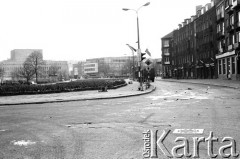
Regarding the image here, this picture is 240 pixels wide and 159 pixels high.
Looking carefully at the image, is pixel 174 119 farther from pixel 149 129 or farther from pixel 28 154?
pixel 28 154

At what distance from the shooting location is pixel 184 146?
18.6ft

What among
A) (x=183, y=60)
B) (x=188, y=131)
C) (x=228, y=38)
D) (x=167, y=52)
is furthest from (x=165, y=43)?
(x=188, y=131)

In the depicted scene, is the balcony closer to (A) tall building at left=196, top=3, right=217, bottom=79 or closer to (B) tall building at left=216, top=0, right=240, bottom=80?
(B) tall building at left=216, top=0, right=240, bottom=80

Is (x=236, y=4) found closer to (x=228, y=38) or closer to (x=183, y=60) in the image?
(x=228, y=38)

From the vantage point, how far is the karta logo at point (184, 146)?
16.6 ft

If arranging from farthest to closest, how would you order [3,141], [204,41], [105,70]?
[105,70] → [204,41] → [3,141]

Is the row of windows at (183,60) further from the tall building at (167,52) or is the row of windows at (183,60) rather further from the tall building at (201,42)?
the tall building at (167,52)

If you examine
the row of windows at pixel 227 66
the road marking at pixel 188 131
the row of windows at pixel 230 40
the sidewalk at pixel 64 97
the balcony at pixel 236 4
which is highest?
the balcony at pixel 236 4

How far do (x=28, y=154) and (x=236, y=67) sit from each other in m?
40.4

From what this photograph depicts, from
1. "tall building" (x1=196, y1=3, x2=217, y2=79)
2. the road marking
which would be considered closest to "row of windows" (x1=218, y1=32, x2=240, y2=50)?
"tall building" (x1=196, y1=3, x2=217, y2=79)

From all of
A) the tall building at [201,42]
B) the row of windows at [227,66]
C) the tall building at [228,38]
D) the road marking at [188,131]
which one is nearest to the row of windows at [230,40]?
the tall building at [228,38]

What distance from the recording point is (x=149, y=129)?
7.51 metres

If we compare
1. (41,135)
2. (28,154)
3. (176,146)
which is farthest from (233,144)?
(41,135)

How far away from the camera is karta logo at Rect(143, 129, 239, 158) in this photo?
200 inches
